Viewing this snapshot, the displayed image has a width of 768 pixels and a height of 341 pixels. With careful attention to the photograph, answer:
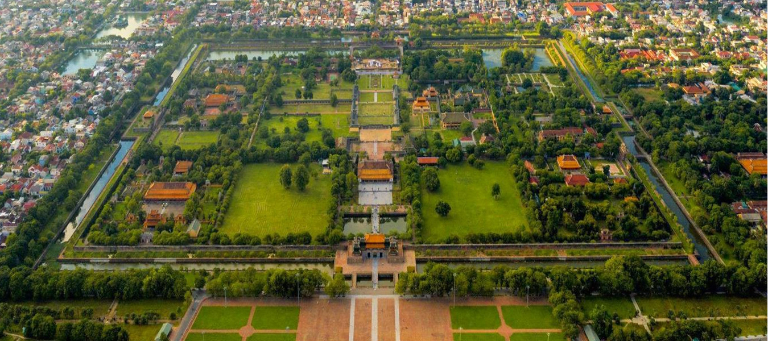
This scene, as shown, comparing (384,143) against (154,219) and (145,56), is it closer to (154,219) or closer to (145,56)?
(154,219)

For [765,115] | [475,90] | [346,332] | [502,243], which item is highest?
[475,90]

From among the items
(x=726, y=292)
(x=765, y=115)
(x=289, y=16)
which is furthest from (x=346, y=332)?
(x=289, y=16)

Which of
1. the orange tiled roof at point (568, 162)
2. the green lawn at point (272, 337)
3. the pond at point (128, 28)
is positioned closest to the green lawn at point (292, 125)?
the orange tiled roof at point (568, 162)

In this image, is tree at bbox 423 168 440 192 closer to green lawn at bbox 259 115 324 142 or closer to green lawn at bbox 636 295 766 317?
green lawn at bbox 259 115 324 142

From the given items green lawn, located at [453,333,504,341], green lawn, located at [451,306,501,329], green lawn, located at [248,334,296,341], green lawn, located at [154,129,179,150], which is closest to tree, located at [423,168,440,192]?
green lawn, located at [451,306,501,329]

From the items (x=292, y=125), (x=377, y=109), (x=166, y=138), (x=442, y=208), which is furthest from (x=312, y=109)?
(x=442, y=208)
